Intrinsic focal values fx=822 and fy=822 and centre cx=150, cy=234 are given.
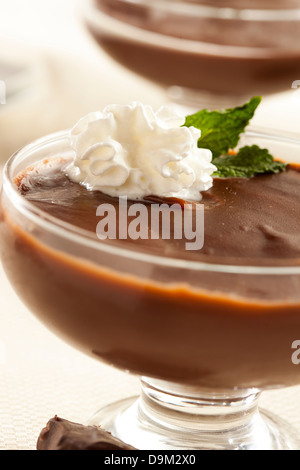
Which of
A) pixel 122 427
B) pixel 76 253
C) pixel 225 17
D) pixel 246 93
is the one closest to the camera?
pixel 76 253

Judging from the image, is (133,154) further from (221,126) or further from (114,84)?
(114,84)

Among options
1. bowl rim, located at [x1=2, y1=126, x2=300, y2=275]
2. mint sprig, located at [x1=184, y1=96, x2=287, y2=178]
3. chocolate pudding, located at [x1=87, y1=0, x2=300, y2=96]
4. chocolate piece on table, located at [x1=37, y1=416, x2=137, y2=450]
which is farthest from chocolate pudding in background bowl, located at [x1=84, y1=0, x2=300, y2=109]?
chocolate piece on table, located at [x1=37, y1=416, x2=137, y2=450]

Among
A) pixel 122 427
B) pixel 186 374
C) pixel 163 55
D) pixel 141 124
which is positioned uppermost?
pixel 163 55

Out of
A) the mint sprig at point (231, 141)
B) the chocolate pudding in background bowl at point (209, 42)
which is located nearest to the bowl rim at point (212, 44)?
the chocolate pudding in background bowl at point (209, 42)

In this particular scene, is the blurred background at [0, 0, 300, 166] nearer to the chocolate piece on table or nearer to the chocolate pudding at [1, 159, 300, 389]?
the chocolate pudding at [1, 159, 300, 389]

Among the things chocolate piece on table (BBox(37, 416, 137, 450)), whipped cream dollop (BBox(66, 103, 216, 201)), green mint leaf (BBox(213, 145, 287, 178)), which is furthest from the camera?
green mint leaf (BBox(213, 145, 287, 178))

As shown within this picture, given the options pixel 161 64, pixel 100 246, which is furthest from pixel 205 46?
pixel 100 246

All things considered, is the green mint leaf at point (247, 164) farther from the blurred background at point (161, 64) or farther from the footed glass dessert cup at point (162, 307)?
the blurred background at point (161, 64)

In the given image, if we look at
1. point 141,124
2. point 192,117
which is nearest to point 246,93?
point 192,117

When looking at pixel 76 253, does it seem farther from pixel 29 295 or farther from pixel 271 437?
pixel 271 437
